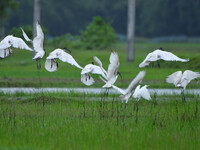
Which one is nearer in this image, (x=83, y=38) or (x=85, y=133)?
(x=85, y=133)

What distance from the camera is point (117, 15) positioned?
66312 mm

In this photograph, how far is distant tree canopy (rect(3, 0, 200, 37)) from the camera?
5769 centimetres

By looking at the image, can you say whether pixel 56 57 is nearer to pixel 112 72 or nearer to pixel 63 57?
pixel 63 57

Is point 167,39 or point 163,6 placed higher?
point 163,6

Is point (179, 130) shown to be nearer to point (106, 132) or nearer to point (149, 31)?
point (106, 132)

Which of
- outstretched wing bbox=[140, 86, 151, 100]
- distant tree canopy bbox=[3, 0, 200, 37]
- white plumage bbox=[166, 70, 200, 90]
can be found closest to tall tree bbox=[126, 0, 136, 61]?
white plumage bbox=[166, 70, 200, 90]

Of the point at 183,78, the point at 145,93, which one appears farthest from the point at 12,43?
the point at 183,78

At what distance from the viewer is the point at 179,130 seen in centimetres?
573

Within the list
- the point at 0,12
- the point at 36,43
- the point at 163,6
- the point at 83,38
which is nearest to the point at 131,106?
the point at 36,43

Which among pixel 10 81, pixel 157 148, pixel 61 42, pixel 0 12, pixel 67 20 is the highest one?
pixel 67 20

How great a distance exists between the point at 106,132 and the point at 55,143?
30.4 inches

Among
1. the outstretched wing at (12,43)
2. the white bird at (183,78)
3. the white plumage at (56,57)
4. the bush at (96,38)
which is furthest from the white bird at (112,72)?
the bush at (96,38)

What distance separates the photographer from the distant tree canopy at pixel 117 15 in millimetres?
57688

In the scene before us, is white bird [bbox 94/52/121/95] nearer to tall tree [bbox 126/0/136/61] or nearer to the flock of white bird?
the flock of white bird
